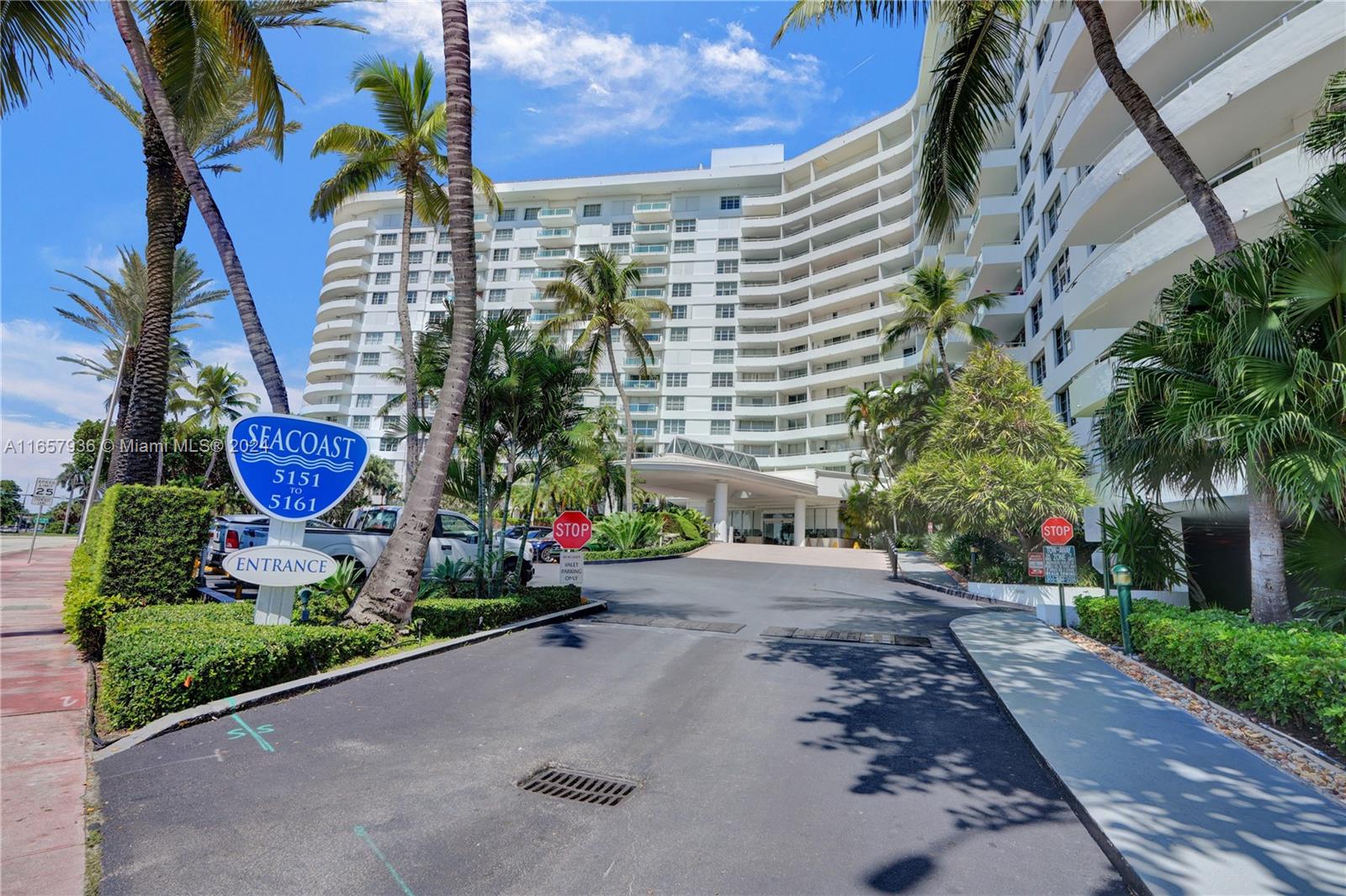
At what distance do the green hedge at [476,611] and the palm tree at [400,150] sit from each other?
6.11 metres

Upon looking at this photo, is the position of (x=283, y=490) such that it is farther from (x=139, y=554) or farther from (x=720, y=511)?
(x=720, y=511)

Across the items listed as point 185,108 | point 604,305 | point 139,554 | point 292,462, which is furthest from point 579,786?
point 604,305

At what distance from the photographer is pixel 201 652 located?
583 centimetres

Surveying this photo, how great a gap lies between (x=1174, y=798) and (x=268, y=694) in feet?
23.7

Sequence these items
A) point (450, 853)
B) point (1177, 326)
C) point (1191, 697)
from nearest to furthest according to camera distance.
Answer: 1. point (450, 853)
2. point (1191, 697)
3. point (1177, 326)

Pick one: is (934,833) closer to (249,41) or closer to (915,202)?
(249,41)

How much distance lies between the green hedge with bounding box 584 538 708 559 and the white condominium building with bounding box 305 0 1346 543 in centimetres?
866

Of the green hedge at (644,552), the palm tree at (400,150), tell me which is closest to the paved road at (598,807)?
the palm tree at (400,150)

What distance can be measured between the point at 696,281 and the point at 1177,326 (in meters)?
61.6

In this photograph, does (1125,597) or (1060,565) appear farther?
(1060,565)

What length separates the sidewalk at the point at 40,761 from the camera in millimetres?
3322

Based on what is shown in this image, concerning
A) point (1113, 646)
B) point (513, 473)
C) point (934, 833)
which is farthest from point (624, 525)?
point (934, 833)

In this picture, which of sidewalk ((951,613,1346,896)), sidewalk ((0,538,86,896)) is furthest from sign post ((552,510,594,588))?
sidewalk ((951,613,1346,896))

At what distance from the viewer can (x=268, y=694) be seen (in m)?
6.17
